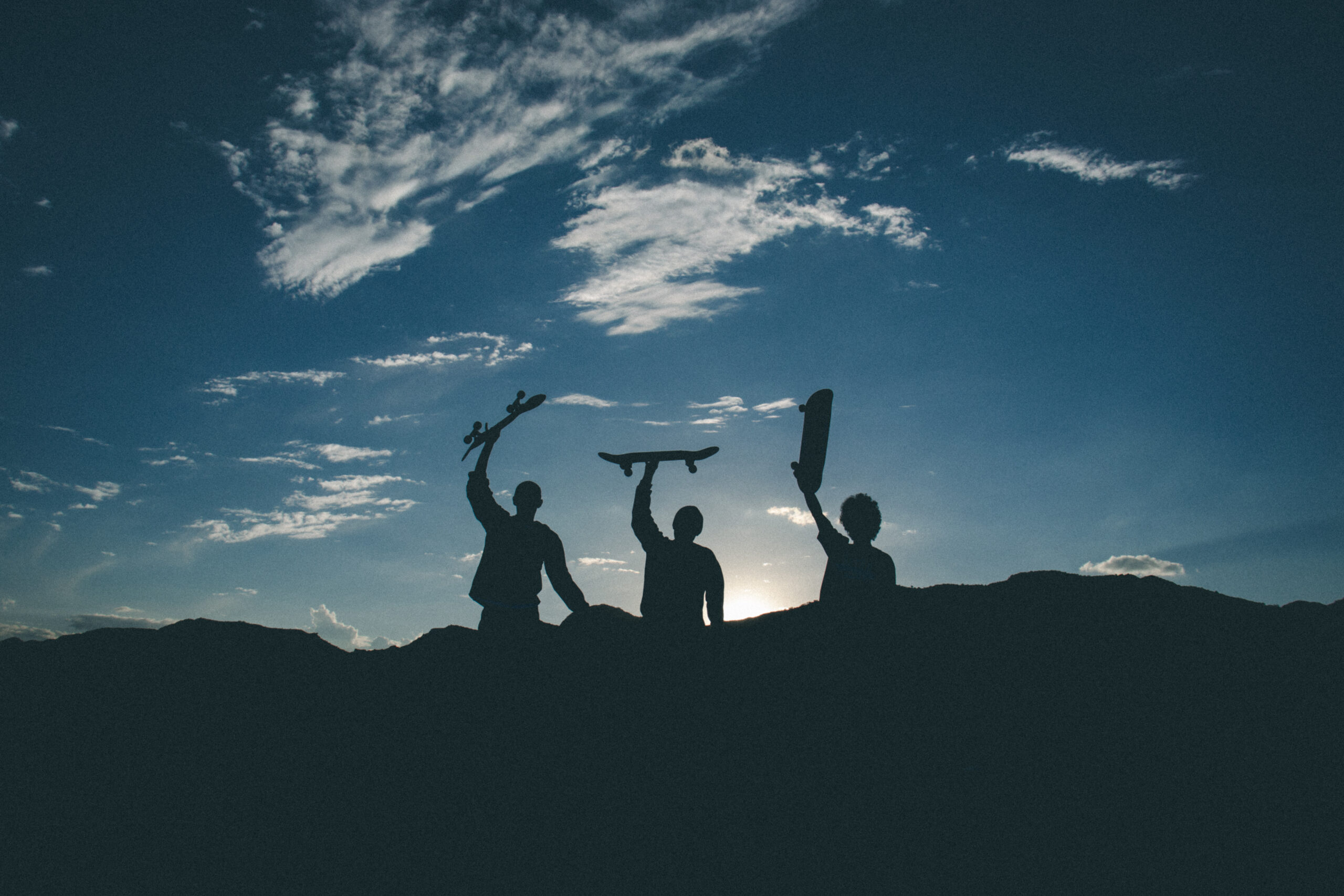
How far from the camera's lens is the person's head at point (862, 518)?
666 cm

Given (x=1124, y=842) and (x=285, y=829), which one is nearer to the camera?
(x=1124, y=842)

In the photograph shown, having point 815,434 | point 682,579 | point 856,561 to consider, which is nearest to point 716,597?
point 682,579

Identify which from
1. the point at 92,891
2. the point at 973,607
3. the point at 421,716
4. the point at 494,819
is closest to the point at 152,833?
the point at 92,891

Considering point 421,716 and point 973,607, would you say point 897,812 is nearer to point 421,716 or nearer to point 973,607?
point 973,607

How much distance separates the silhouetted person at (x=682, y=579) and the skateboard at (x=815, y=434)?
194 centimetres

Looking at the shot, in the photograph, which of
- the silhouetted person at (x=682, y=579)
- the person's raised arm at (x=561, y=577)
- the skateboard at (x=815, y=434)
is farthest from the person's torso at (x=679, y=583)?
the skateboard at (x=815, y=434)

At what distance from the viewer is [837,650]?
6504 millimetres

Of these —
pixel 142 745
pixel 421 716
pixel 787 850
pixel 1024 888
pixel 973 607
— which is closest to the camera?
pixel 1024 888

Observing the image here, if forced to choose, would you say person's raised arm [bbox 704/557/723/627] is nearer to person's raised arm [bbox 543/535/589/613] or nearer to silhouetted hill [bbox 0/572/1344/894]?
silhouetted hill [bbox 0/572/1344/894]

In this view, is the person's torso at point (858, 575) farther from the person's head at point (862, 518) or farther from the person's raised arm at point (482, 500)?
the person's raised arm at point (482, 500)

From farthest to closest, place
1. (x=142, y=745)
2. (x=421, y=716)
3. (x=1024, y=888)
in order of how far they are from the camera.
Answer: (x=421, y=716) → (x=142, y=745) → (x=1024, y=888)

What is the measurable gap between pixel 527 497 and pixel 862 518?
354 centimetres

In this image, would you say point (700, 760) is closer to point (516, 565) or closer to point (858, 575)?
point (858, 575)

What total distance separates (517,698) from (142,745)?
10.0 ft
